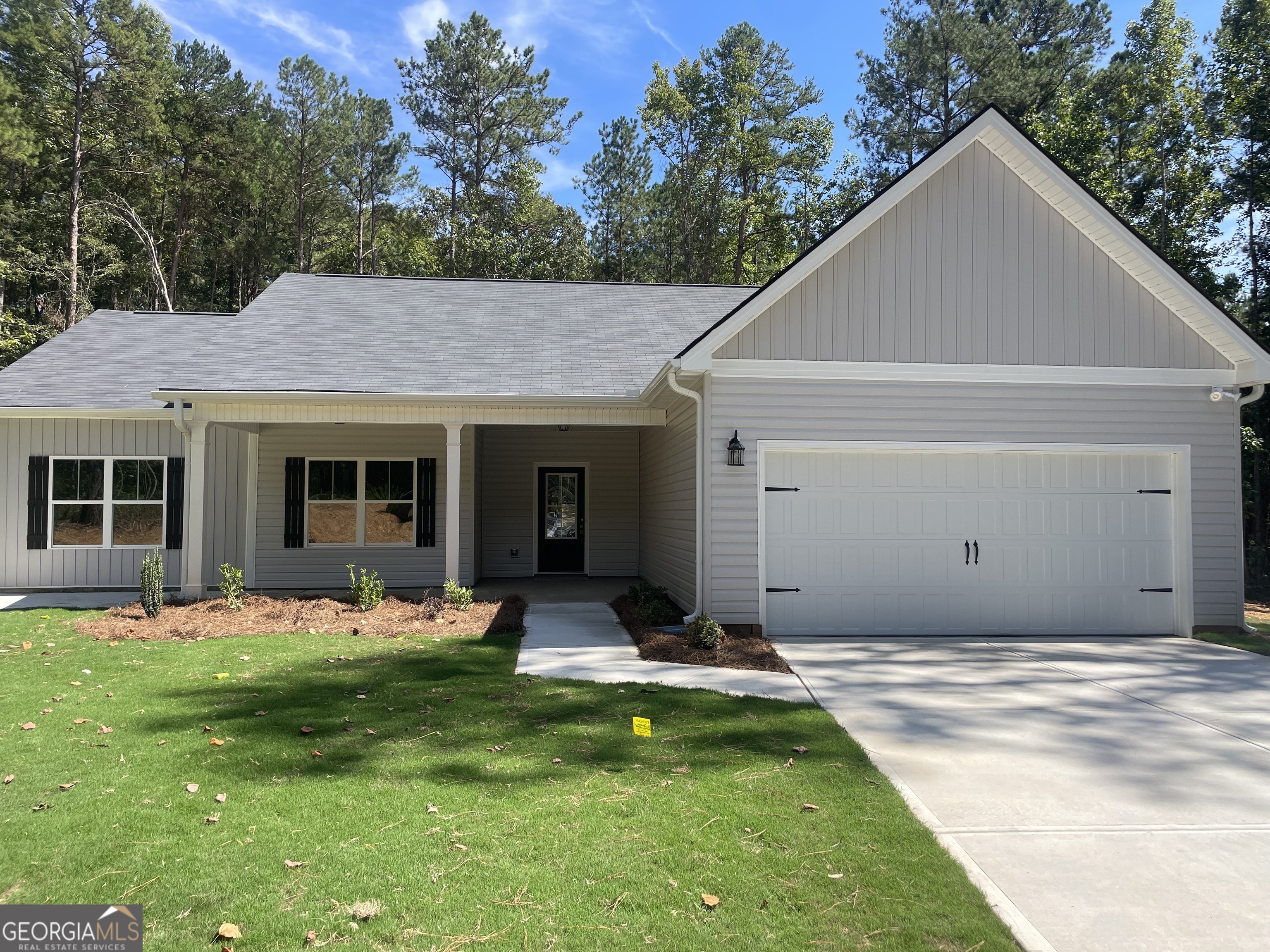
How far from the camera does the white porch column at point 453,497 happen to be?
10.4m

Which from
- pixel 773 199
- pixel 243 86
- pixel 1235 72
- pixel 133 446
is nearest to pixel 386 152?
pixel 243 86

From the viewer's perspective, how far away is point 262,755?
15.1 ft

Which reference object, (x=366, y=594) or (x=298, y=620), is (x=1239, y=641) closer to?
(x=366, y=594)

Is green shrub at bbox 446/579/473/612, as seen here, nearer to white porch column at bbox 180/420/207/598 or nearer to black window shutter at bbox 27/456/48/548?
white porch column at bbox 180/420/207/598

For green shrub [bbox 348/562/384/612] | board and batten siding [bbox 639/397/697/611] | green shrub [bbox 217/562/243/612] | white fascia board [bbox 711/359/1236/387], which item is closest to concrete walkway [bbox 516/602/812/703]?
board and batten siding [bbox 639/397/697/611]

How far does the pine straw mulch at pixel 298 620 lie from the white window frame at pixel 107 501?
8.29 feet

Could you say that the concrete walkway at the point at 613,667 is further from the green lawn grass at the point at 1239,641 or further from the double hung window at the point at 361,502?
the green lawn grass at the point at 1239,641

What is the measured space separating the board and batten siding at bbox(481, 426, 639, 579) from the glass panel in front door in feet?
0.86

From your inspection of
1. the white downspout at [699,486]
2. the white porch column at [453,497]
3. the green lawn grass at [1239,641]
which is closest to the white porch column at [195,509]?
the white porch column at [453,497]

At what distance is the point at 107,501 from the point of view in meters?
12.2

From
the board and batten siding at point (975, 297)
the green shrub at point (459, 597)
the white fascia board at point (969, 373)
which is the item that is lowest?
the green shrub at point (459, 597)

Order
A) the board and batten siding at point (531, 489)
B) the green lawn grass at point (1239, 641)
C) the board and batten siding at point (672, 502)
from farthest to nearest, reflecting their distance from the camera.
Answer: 1. the board and batten siding at point (531, 489)
2. the board and batten siding at point (672, 502)
3. the green lawn grass at point (1239, 641)

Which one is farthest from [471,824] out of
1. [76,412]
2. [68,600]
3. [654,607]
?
[76,412]

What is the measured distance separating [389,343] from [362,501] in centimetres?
274
